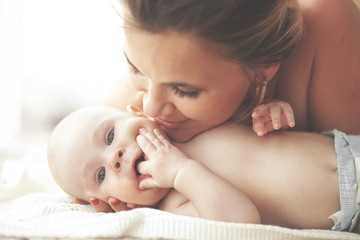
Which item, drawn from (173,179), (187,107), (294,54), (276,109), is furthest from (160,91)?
(294,54)

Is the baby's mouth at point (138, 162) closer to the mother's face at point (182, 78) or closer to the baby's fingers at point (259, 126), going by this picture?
the mother's face at point (182, 78)

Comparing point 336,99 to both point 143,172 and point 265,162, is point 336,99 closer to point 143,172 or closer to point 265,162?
point 265,162

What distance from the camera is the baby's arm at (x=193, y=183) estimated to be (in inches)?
37.5

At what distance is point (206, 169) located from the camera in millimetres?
1009

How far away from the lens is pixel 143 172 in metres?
1.04

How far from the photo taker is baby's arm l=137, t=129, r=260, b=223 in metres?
0.95

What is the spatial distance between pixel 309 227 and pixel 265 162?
0.18 meters

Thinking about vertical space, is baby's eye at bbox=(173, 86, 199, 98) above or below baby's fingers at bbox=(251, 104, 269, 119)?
above

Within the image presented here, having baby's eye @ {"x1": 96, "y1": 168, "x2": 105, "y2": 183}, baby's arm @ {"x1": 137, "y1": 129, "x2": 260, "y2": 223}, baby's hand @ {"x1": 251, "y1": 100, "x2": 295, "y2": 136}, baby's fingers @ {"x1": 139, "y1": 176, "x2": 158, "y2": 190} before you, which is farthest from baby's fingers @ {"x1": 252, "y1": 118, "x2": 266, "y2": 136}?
baby's eye @ {"x1": 96, "y1": 168, "x2": 105, "y2": 183}

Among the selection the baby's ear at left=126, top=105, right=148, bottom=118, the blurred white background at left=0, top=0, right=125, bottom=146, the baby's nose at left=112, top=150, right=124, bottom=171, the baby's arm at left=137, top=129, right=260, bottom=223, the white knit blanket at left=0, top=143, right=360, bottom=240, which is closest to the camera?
the white knit blanket at left=0, top=143, right=360, bottom=240

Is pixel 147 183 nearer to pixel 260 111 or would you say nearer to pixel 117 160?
pixel 117 160

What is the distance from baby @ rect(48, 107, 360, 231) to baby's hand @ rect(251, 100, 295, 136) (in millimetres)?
38

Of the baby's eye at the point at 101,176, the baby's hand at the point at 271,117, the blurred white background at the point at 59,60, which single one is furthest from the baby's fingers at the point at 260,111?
the blurred white background at the point at 59,60

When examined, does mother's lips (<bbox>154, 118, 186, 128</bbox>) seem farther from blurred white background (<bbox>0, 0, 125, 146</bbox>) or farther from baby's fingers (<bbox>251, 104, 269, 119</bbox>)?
blurred white background (<bbox>0, 0, 125, 146</bbox>)
